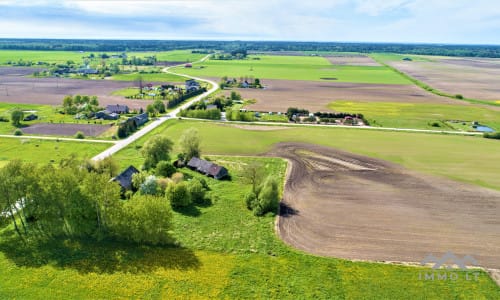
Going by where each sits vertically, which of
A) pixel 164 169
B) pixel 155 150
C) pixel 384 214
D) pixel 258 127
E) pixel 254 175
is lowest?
pixel 384 214

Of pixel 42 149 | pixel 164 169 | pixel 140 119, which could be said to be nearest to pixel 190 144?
pixel 164 169

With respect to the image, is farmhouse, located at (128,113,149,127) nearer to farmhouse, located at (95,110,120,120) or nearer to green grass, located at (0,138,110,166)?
farmhouse, located at (95,110,120,120)

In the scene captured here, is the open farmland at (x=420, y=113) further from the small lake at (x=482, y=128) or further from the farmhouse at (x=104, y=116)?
the farmhouse at (x=104, y=116)

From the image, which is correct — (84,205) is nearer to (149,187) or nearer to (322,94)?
(149,187)

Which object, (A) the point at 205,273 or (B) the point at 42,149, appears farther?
(B) the point at 42,149

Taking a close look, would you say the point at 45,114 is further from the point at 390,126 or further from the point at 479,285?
the point at 479,285

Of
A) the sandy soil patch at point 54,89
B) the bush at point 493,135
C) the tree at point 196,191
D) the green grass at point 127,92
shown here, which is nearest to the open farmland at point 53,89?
the sandy soil patch at point 54,89

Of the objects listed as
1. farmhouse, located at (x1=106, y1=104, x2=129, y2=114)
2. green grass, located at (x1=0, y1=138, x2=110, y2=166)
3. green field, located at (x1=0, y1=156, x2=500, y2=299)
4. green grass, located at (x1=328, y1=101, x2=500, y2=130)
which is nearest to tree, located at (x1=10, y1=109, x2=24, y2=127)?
green grass, located at (x1=0, y1=138, x2=110, y2=166)
